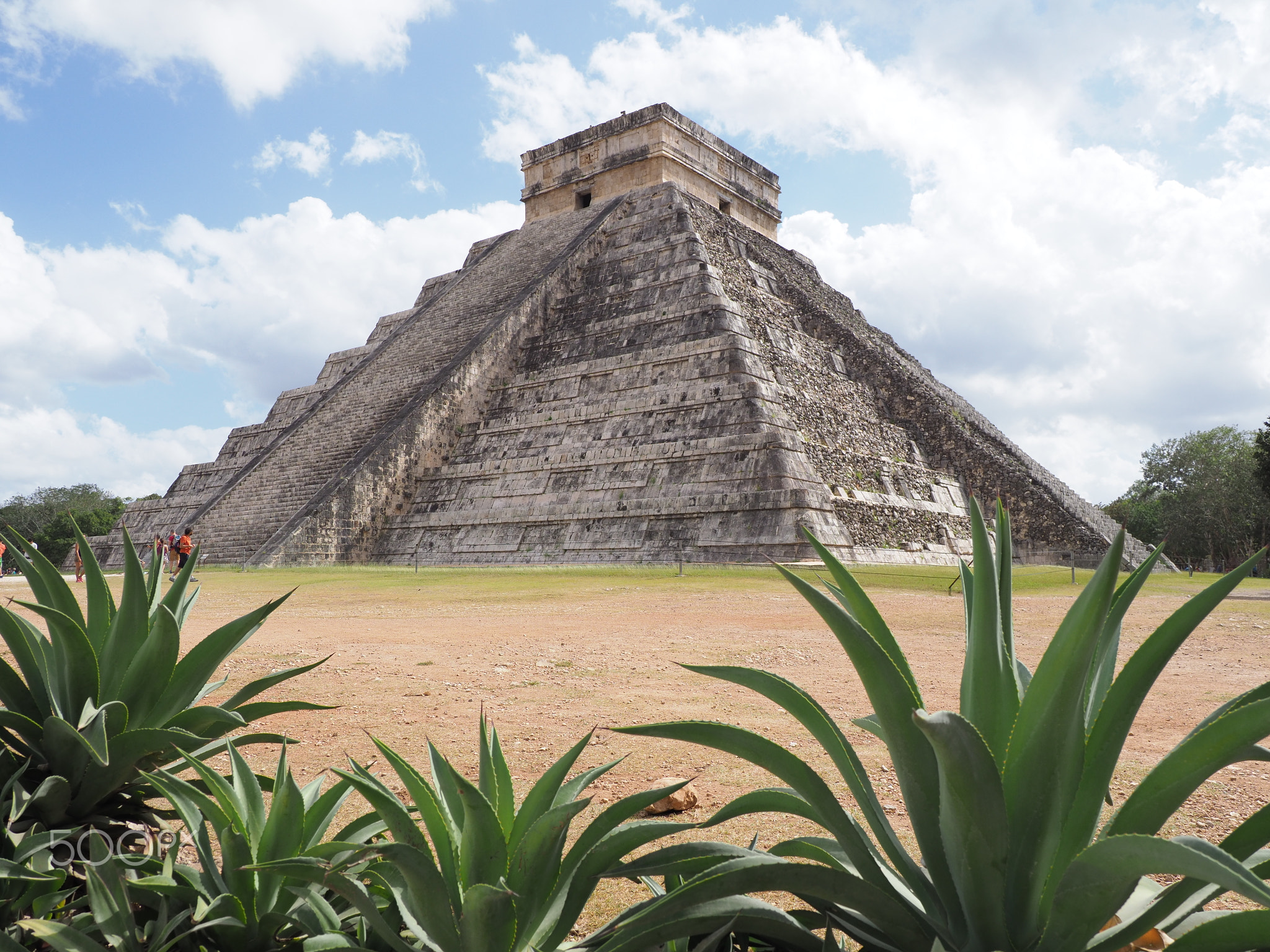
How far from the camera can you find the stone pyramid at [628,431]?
16422 millimetres

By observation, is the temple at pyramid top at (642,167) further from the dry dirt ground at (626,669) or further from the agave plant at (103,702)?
the agave plant at (103,702)

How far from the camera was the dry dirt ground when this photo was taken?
10.8ft

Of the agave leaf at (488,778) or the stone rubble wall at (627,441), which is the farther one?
the stone rubble wall at (627,441)

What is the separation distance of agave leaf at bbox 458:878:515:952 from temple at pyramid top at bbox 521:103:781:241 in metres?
25.3

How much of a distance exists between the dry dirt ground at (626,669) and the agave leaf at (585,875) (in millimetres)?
621

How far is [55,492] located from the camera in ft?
194

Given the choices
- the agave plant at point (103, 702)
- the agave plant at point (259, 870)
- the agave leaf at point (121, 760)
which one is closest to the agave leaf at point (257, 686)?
the agave plant at point (103, 702)

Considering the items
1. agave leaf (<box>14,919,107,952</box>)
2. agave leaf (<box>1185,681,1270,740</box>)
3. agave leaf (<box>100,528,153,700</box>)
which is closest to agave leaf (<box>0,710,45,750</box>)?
agave leaf (<box>100,528,153,700</box>)

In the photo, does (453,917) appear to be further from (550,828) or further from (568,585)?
(568,585)

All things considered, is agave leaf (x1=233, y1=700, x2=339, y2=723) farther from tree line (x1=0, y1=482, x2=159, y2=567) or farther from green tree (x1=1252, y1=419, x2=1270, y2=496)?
tree line (x1=0, y1=482, x2=159, y2=567)

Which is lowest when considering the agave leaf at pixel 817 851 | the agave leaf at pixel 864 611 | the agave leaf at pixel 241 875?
the agave leaf at pixel 241 875

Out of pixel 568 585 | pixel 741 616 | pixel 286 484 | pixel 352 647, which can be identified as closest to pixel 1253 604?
pixel 741 616

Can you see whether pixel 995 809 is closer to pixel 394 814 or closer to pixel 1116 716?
pixel 1116 716

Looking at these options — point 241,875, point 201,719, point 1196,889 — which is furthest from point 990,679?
point 201,719
